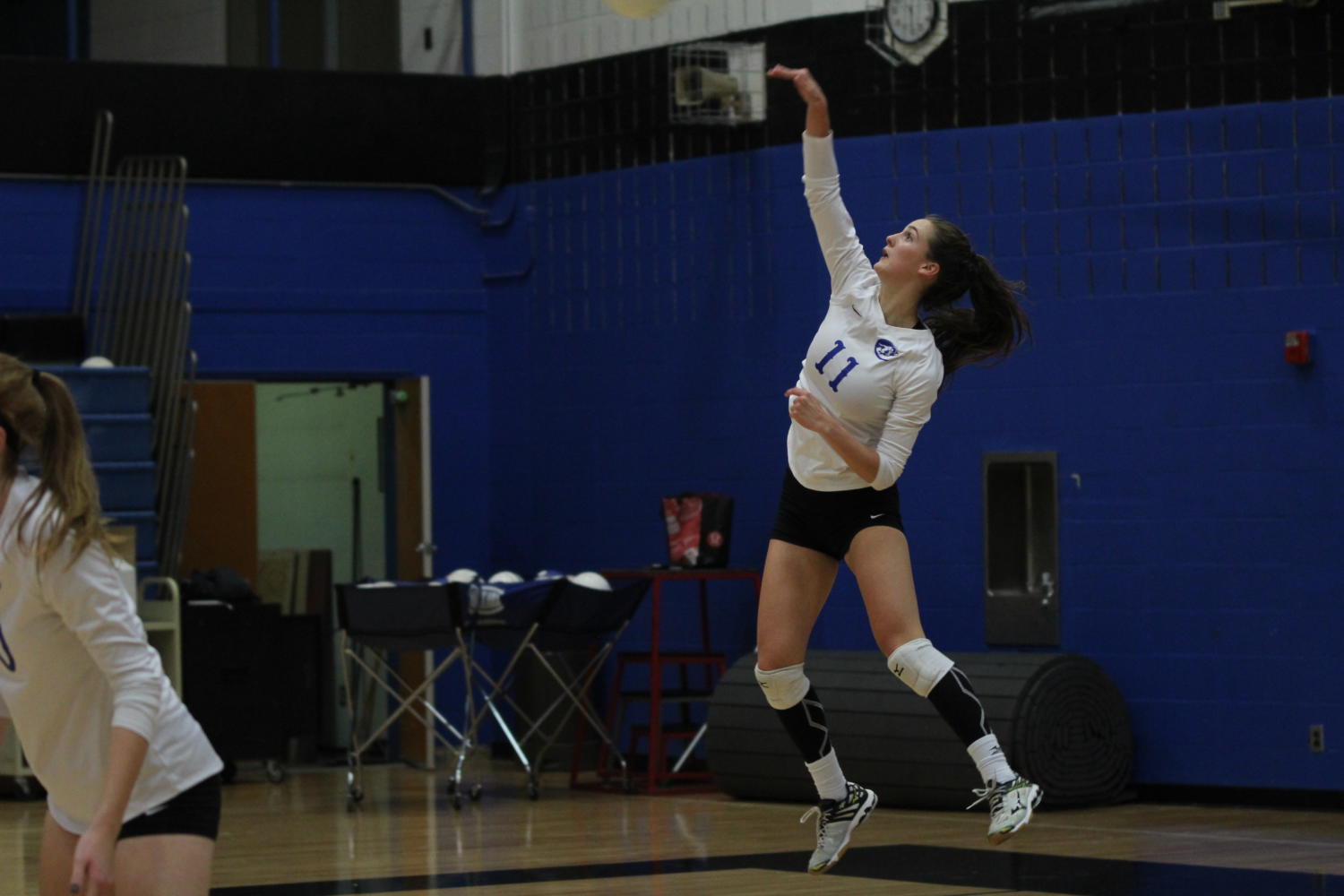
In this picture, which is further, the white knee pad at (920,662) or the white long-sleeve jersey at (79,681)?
the white knee pad at (920,662)

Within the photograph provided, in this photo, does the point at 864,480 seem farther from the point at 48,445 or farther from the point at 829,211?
the point at 48,445

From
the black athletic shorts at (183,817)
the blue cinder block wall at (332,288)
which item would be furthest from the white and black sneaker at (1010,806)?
the blue cinder block wall at (332,288)

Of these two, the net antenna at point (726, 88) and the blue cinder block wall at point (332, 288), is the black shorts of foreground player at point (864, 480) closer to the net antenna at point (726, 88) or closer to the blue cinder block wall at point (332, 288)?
the net antenna at point (726, 88)


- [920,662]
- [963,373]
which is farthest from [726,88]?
[920,662]

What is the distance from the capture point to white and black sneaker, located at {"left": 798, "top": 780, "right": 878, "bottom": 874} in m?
5.39

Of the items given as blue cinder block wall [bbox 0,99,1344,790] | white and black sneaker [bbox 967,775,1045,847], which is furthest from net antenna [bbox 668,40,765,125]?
white and black sneaker [bbox 967,775,1045,847]

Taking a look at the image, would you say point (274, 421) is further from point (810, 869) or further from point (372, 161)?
point (810, 869)

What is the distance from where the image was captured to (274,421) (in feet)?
38.8

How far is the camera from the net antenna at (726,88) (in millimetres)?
9570

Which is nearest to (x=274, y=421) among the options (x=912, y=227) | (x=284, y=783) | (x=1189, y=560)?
(x=284, y=783)

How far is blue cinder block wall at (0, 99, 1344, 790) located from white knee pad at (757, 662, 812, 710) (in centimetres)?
351

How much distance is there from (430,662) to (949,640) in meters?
2.92

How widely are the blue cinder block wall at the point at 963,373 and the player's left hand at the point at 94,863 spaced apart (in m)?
6.26

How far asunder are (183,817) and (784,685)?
245 cm
